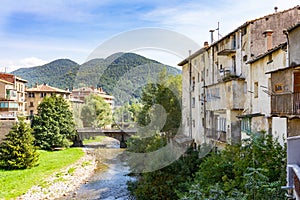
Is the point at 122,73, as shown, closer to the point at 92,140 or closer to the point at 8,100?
the point at 8,100

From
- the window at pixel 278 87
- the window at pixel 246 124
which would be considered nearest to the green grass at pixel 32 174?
the window at pixel 246 124

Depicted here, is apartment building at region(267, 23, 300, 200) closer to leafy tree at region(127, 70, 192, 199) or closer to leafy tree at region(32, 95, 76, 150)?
leafy tree at region(127, 70, 192, 199)

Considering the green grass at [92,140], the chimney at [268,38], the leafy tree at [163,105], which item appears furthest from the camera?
the green grass at [92,140]

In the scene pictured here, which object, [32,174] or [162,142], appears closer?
[162,142]

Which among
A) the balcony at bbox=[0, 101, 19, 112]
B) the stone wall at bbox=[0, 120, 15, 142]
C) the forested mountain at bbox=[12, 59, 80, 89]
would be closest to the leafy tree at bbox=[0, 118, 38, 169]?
the stone wall at bbox=[0, 120, 15, 142]

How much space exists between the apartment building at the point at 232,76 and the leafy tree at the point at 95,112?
21.0m

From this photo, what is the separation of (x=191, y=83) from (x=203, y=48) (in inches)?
198

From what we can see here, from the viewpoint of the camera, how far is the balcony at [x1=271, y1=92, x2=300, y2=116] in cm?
1038

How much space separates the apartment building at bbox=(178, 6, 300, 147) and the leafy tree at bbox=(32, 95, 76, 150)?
1918cm

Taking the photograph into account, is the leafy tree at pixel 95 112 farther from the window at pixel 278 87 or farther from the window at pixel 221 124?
the window at pixel 278 87

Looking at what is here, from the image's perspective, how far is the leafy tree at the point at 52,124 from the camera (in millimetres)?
40156

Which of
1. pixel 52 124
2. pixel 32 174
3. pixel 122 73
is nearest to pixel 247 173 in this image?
pixel 32 174

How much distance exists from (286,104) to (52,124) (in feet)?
110

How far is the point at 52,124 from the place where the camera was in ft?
133
